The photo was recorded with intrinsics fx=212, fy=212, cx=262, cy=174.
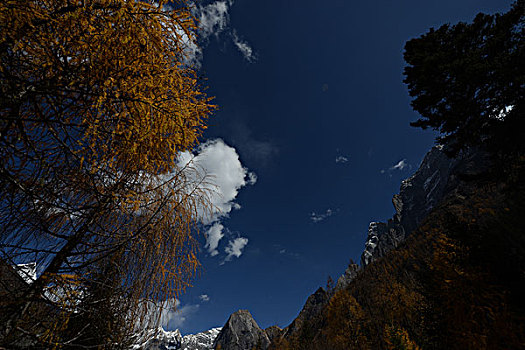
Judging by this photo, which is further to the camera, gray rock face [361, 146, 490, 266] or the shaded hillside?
gray rock face [361, 146, 490, 266]

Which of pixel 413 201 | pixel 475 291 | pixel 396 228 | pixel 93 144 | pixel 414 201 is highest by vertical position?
pixel 413 201

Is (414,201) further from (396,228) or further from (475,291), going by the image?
(475,291)

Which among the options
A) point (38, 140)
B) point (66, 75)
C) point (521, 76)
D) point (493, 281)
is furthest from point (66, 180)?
point (493, 281)

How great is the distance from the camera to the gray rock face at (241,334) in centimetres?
13250

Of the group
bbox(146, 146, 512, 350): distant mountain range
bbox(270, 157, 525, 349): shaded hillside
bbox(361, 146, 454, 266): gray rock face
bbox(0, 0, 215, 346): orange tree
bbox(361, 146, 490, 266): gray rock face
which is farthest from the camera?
bbox(361, 146, 454, 266): gray rock face

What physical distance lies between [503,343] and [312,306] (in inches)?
4338

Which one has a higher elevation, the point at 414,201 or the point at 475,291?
→ the point at 414,201

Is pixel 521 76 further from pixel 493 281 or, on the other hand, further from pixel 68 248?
pixel 493 281

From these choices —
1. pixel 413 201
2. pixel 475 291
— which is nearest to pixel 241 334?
pixel 413 201

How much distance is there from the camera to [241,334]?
5581 inches

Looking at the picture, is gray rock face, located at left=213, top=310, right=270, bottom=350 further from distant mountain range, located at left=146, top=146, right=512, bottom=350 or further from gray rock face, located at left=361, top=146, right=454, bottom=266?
gray rock face, located at left=361, top=146, right=454, bottom=266

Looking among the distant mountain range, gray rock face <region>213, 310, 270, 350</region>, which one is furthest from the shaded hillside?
gray rock face <region>213, 310, 270, 350</region>

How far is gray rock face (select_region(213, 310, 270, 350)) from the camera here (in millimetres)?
132500

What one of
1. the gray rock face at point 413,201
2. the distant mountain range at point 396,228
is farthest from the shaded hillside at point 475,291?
the gray rock face at point 413,201
